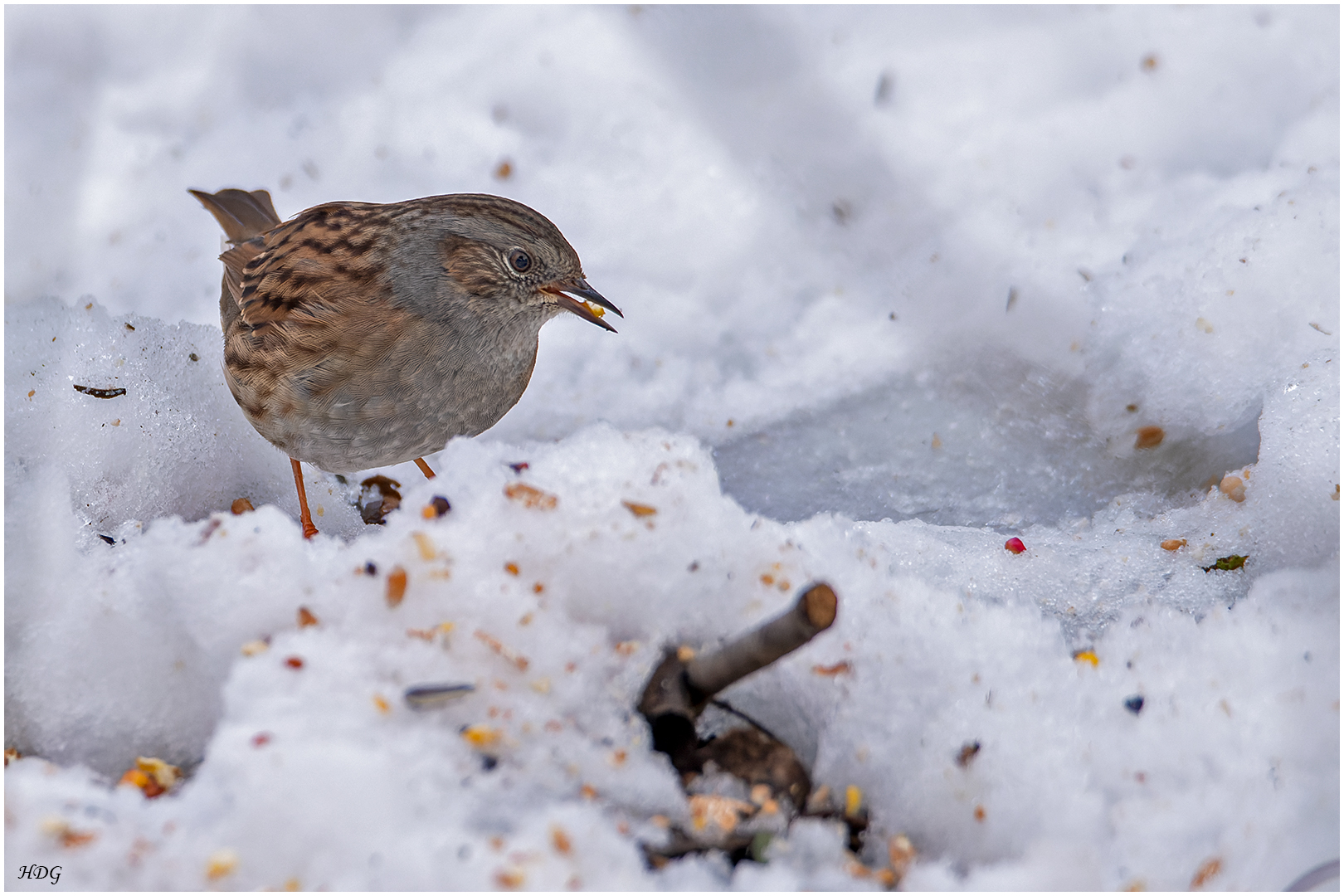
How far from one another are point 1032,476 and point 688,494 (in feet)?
Result: 5.06

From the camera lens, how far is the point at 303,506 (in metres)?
2.91

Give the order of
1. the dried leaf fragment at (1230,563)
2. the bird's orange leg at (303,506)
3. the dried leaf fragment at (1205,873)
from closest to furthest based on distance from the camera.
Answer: the dried leaf fragment at (1205,873) < the dried leaf fragment at (1230,563) < the bird's orange leg at (303,506)

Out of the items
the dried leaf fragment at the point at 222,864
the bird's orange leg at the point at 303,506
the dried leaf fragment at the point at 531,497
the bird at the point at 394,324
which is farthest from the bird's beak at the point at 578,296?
the dried leaf fragment at the point at 222,864

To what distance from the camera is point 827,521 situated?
2066 millimetres

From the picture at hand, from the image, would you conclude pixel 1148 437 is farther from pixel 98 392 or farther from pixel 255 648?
pixel 98 392

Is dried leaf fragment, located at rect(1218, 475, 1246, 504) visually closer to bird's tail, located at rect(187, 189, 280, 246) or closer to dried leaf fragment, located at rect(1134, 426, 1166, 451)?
dried leaf fragment, located at rect(1134, 426, 1166, 451)

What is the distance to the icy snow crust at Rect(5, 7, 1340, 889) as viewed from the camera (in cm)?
154

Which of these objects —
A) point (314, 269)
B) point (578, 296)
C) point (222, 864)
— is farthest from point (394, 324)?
point (222, 864)

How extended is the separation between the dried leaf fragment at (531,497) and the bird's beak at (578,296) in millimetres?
1078

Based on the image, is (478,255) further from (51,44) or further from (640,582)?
(51,44)

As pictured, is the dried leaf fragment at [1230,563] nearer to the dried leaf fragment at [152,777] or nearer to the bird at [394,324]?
the bird at [394,324]

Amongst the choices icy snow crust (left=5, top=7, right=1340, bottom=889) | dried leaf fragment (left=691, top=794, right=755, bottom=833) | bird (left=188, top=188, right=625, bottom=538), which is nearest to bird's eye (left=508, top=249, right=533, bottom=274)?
bird (left=188, top=188, right=625, bottom=538)

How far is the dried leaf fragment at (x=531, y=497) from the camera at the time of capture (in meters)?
1.78

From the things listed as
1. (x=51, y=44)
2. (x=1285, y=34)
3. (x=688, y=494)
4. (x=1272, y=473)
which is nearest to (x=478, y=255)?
(x=688, y=494)
